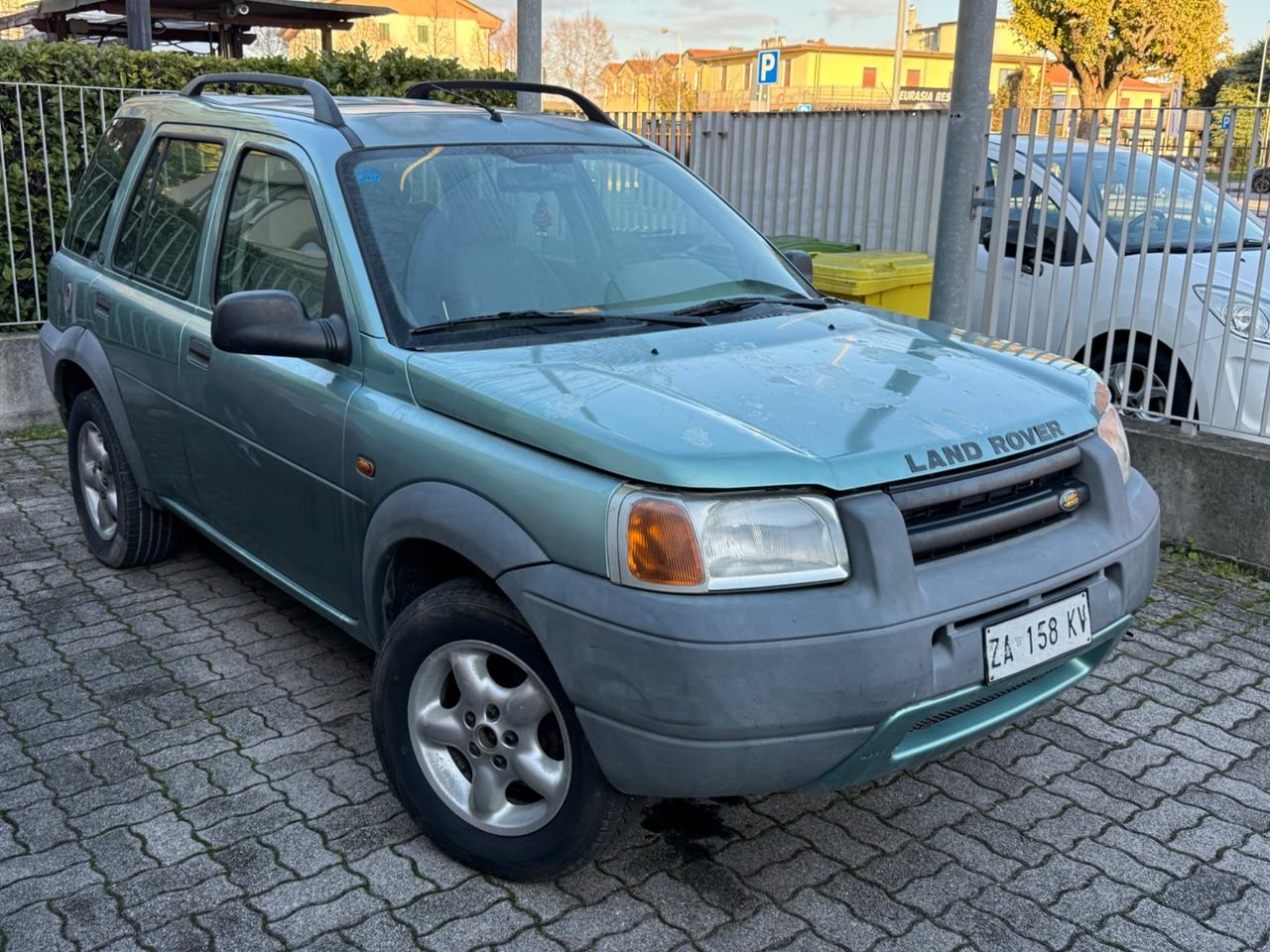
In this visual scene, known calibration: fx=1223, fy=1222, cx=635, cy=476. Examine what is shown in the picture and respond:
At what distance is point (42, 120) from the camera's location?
762 centimetres

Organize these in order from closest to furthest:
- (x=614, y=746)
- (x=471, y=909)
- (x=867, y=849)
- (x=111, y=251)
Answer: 1. (x=614, y=746)
2. (x=471, y=909)
3. (x=867, y=849)
4. (x=111, y=251)

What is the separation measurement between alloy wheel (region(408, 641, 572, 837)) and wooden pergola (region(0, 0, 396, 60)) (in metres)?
13.0

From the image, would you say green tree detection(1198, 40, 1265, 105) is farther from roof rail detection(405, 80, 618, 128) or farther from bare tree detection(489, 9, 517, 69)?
roof rail detection(405, 80, 618, 128)

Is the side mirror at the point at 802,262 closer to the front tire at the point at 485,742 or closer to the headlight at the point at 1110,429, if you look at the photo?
the headlight at the point at 1110,429

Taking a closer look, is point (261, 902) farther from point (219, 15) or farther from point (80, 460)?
point (219, 15)

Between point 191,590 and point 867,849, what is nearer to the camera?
point 867,849

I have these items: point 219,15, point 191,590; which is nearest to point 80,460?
point 191,590

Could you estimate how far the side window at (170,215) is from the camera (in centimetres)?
433

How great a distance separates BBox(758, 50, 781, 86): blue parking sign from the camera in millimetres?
27991

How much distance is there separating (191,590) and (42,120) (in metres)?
4.09

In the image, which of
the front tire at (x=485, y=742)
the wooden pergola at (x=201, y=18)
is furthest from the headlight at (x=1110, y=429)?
the wooden pergola at (x=201, y=18)

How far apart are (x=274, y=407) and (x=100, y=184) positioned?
2173 mm

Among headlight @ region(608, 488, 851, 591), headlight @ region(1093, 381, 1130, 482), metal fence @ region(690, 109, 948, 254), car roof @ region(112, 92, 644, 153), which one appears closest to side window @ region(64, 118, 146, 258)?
car roof @ region(112, 92, 644, 153)

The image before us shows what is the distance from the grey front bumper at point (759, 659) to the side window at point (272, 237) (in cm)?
139
